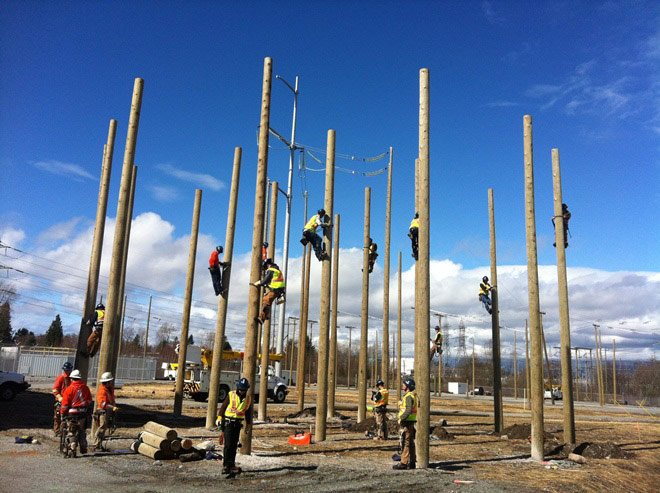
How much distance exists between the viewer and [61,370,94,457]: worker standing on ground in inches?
402

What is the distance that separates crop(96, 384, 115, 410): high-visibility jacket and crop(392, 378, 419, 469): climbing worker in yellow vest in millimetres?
6007

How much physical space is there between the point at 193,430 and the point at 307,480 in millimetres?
6270

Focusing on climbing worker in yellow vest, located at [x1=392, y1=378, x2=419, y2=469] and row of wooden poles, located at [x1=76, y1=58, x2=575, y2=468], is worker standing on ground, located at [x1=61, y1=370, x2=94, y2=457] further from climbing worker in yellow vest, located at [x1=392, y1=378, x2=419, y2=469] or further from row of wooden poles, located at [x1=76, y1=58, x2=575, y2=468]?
climbing worker in yellow vest, located at [x1=392, y1=378, x2=419, y2=469]

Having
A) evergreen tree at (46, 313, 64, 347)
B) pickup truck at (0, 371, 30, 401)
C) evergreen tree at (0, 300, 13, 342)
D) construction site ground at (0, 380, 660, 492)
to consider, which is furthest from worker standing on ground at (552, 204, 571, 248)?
evergreen tree at (46, 313, 64, 347)

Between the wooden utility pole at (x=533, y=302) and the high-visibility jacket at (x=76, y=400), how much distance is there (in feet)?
29.9

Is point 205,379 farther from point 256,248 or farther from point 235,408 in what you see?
point 235,408

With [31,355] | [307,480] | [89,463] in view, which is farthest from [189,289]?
[31,355]

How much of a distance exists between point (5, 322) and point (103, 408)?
73.5 meters

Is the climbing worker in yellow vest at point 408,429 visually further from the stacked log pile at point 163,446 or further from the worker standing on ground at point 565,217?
the worker standing on ground at point 565,217

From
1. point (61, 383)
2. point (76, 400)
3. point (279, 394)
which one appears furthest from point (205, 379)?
point (76, 400)

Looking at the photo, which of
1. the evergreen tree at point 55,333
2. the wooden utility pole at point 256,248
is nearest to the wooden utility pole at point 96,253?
the wooden utility pole at point 256,248

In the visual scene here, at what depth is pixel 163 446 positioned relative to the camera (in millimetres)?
10180

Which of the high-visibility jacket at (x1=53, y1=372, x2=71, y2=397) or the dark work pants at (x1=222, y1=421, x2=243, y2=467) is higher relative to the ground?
the high-visibility jacket at (x1=53, y1=372, x2=71, y2=397)

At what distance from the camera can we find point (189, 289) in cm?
1591
